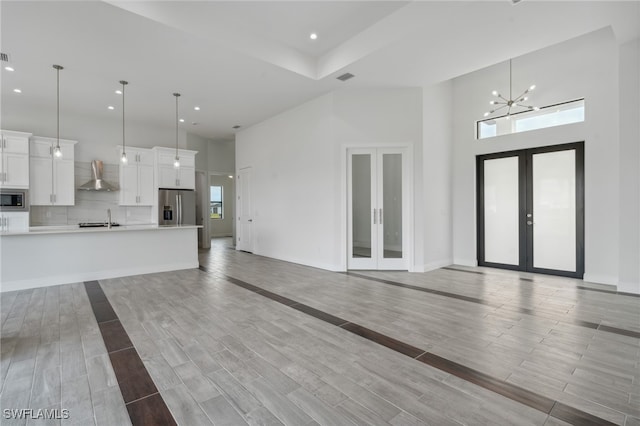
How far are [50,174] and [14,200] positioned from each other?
81cm

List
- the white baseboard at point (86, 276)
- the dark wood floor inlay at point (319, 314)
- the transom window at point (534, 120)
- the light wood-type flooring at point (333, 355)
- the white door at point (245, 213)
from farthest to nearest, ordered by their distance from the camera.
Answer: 1. the white door at point (245, 213)
2. the transom window at point (534, 120)
3. the white baseboard at point (86, 276)
4. the dark wood floor inlay at point (319, 314)
5. the light wood-type flooring at point (333, 355)

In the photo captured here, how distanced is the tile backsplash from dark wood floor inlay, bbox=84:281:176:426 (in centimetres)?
482

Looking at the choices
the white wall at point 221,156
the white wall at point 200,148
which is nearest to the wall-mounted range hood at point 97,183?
the white wall at point 200,148

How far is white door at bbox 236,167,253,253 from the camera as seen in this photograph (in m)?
8.50

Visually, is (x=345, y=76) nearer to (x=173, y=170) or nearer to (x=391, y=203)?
(x=391, y=203)

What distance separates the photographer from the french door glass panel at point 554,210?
534 cm

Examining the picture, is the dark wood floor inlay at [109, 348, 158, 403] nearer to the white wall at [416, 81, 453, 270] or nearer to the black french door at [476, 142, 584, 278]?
the white wall at [416, 81, 453, 270]

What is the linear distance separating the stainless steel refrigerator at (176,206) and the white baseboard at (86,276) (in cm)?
227

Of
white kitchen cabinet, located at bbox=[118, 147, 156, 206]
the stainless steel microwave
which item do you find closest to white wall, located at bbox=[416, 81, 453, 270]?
white kitchen cabinet, located at bbox=[118, 147, 156, 206]

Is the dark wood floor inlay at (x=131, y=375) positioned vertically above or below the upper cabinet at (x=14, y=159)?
below

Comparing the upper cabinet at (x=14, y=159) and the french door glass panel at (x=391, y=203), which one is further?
the french door glass panel at (x=391, y=203)

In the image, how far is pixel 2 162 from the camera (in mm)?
5820

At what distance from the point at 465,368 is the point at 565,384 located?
0.65 metres

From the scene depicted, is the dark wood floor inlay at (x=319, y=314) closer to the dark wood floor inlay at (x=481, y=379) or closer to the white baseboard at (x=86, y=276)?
the dark wood floor inlay at (x=481, y=379)
